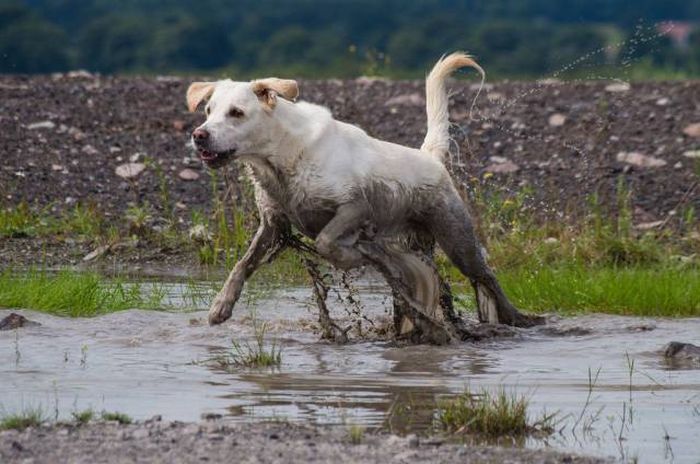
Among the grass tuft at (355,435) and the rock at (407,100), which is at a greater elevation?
the rock at (407,100)

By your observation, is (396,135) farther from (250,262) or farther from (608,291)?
(250,262)

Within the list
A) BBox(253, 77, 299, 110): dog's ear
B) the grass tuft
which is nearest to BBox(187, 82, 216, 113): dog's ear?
BBox(253, 77, 299, 110): dog's ear

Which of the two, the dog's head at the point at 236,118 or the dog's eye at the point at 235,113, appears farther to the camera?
the dog's eye at the point at 235,113

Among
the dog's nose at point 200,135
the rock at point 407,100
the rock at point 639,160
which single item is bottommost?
the dog's nose at point 200,135

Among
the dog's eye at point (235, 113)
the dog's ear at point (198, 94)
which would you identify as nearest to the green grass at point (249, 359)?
the dog's eye at point (235, 113)

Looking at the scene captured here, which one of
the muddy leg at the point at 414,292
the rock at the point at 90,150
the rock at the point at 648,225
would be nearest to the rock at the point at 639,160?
the rock at the point at 648,225

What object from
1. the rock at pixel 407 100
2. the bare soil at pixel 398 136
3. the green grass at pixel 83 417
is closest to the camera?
the green grass at pixel 83 417

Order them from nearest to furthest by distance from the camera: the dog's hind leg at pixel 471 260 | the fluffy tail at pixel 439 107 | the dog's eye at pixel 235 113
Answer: the dog's eye at pixel 235 113 → the dog's hind leg at pixel 471 260 → the fluffy tail at pixel 439 107

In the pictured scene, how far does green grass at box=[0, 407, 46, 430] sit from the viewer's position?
574 cm

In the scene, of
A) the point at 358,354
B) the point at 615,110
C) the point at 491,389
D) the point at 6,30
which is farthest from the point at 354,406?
the point at 6,30

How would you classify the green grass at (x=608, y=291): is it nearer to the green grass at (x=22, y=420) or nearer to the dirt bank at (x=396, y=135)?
the dirt bank at (x=396, y=135)

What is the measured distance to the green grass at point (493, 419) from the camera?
5957 millimetres

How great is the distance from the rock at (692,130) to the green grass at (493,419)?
29.4 feet

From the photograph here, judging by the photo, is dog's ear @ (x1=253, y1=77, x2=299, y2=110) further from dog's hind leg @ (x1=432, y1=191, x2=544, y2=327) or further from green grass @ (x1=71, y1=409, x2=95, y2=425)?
green grass @ (x1=71, y1=409, x2=95, y2=425)
